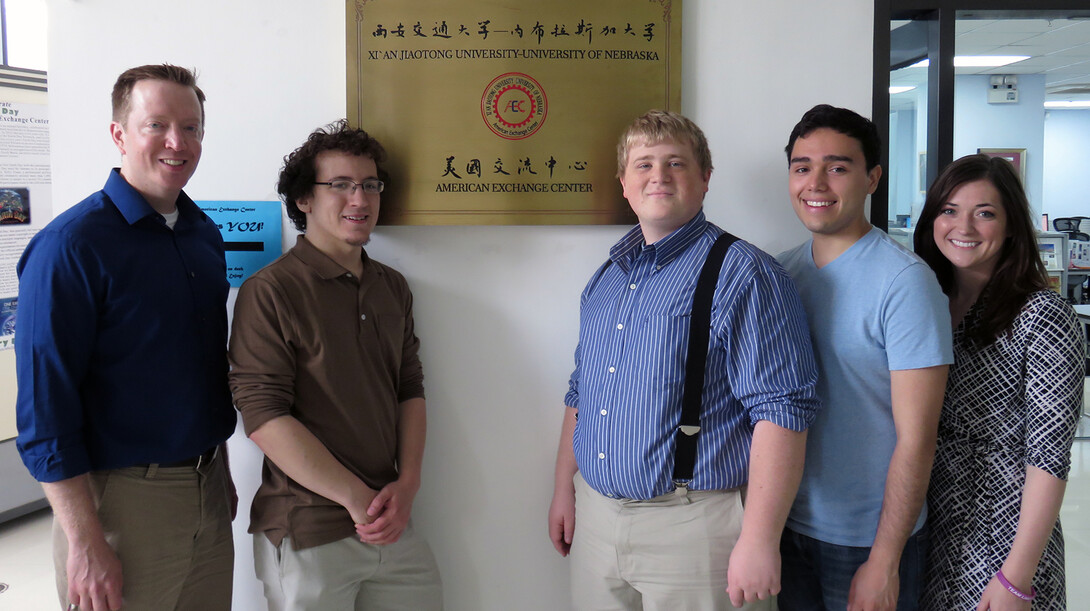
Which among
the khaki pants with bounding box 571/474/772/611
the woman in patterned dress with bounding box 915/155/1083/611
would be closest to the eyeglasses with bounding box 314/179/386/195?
the khaki pants with bounding box 571/474/772/611

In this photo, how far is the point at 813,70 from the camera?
6.02ft

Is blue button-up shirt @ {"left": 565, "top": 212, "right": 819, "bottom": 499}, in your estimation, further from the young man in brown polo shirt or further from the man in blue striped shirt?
the young man in brown polo shirt

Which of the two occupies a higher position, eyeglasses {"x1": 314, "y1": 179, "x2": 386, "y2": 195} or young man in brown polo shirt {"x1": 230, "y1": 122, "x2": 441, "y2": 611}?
eyeglasses {"x1": 314, "y1": 179, "x2": 386, "y2": 195}

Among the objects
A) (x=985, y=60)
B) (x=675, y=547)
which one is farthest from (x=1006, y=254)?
(x=985, y=60)

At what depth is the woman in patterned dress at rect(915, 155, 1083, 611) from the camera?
4.50 ft

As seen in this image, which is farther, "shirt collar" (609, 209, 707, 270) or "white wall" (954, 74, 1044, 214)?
"white wall" (954, 74, 1044, 214)

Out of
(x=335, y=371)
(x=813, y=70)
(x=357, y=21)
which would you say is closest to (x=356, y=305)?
(x=335, y=371)

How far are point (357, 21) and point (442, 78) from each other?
0.87ft

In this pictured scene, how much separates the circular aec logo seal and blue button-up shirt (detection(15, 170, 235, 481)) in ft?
2.50

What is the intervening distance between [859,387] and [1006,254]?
45 cm

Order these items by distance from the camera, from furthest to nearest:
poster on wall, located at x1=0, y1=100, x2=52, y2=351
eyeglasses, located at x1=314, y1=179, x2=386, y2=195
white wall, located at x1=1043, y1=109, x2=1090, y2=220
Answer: white wall, located at x1=1043, y1=109, x2=1090, y2=220, poster on wall, located at x1=0, y1=100, x2=52, y2=351, eyeglasses, located at x1=314, y1=179, x2=386, y2=195

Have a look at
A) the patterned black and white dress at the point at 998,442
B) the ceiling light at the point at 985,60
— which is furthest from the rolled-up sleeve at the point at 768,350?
the ceiling light at the point at 985,60

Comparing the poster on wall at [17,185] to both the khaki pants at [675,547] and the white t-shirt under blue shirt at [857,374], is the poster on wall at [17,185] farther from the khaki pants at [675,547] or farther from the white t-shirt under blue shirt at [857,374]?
the white t-shirt under blue shirt at [857,374]

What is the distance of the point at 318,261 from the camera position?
1.60 m
